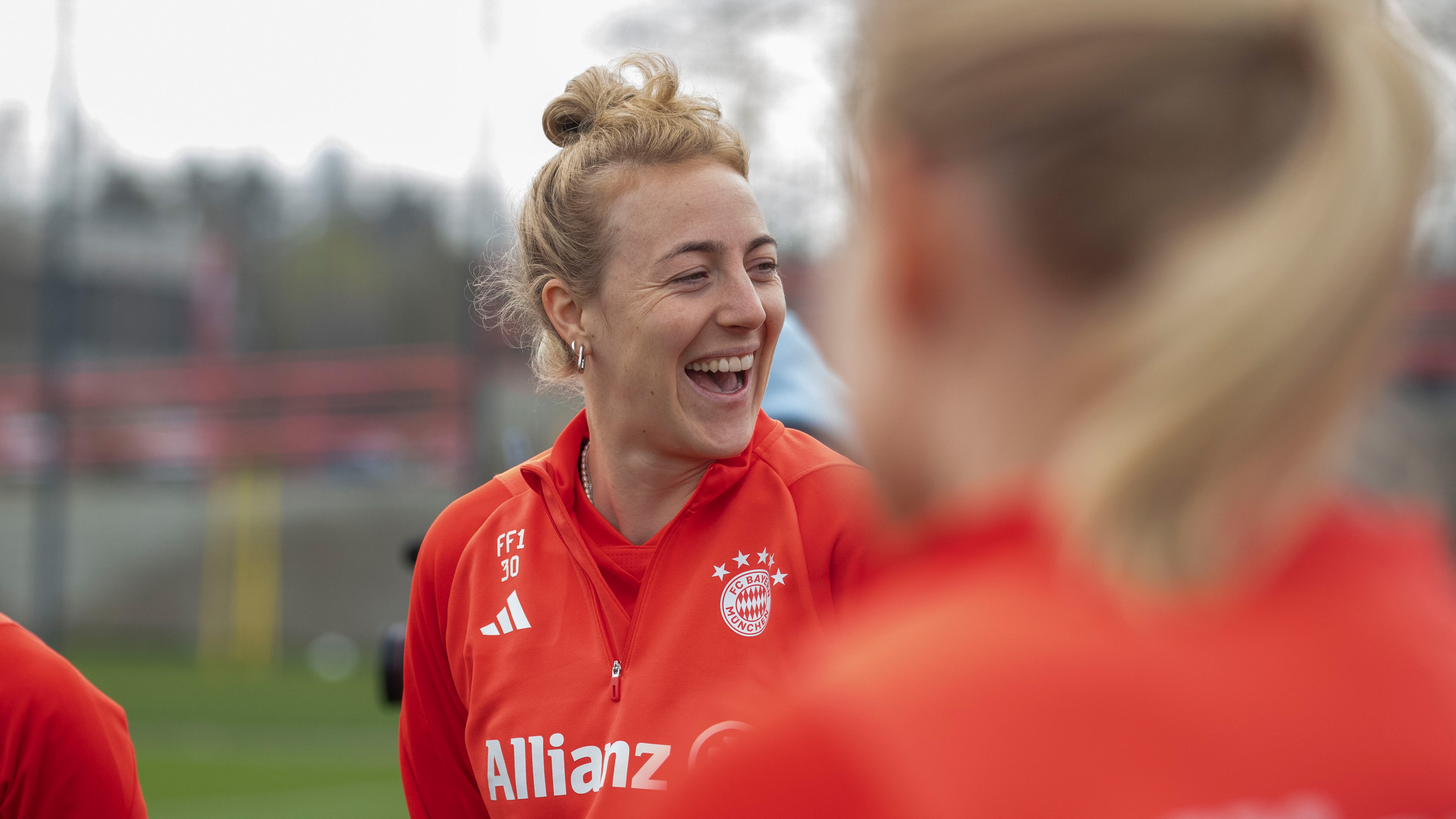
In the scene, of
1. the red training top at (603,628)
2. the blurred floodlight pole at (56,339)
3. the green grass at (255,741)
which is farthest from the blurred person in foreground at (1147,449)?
the blurred floodlight pole at (56,339)

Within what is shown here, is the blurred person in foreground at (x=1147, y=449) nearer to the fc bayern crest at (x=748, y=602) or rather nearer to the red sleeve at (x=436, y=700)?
the fc bayern crest at (x=748, y=602)

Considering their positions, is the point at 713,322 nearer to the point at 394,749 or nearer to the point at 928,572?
the point at 928,572

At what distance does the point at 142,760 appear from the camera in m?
9.49

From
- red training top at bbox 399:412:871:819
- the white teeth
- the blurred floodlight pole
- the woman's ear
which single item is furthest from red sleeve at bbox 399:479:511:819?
the blurred floodlight pole

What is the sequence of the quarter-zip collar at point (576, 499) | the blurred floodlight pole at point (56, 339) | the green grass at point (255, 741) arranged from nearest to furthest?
A: 1. the quarter-zip collar at point (576, 499)
2. the green grass at point (255, 741)
3. the blurred floodlight pole at point (56, 339)

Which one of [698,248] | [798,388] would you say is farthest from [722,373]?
[798,388]

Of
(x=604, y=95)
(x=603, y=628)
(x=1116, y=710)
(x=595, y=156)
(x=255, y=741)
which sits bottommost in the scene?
(x=255, y=741)

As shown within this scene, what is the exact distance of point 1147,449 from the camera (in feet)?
2.38

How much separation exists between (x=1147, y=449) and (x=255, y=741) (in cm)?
1083

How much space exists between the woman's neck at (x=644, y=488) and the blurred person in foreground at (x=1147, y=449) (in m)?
1.71

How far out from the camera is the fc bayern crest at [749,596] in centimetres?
224

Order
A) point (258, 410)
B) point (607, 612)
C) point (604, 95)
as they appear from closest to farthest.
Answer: point (607, 612)
point (604, 95)
point (258, 410)

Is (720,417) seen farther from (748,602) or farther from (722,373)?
(748,602)

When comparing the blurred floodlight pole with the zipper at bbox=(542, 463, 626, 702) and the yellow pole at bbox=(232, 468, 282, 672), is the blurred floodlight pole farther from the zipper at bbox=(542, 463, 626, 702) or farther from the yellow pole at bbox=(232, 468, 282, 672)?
the zipper at bbox=(542, 463, 626, 702)
